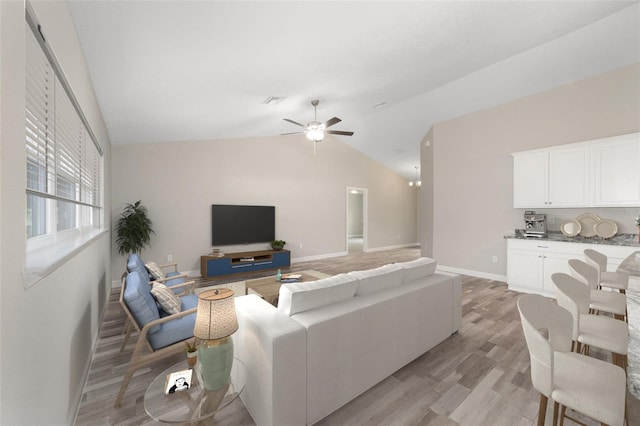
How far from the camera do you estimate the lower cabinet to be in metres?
3.88

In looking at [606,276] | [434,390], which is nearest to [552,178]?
[606,276]

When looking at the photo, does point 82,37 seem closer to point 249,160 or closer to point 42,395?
point 42,395

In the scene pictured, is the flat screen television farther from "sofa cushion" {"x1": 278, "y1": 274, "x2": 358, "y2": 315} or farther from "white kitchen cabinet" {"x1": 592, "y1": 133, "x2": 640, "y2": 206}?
"white kitchen cabinet" {"x1": 592, "y1": 133, "x2": 640, "y2": 206}

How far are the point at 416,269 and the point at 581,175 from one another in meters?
3.55

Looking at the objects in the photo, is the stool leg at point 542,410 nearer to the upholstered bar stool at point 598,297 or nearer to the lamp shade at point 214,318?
the upholstered bar stool at point 598,297

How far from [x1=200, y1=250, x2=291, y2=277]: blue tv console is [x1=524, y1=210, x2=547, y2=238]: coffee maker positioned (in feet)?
15.5

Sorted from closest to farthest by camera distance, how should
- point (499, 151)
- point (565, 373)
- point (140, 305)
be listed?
point (565, 373)
point (140, 305)
point (499, 151)

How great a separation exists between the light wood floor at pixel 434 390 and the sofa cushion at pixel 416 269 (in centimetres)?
72

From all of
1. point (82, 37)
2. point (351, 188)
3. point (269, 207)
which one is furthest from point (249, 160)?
point (82, 37)

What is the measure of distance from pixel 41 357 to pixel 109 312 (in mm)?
2927

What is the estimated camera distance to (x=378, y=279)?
2293 millimetres

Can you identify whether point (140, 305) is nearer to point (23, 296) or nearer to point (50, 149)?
point (23, 296)

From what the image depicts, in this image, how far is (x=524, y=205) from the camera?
15.2ft

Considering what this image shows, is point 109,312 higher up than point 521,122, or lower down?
lower down
